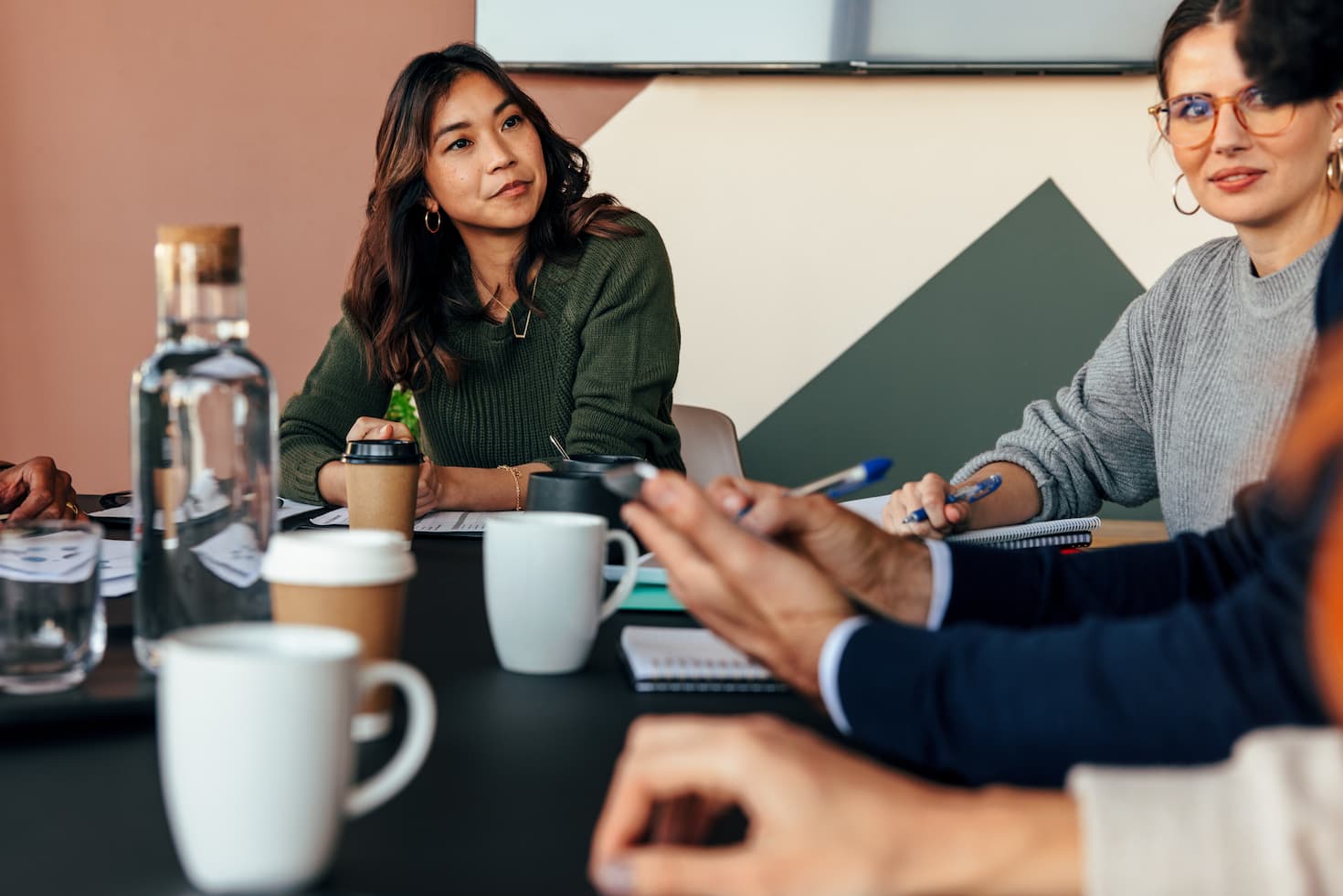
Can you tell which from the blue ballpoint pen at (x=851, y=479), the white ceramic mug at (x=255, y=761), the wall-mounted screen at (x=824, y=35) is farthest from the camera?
the wall-mounted screen at (x=824, y=35)

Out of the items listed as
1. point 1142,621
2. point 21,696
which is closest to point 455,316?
point 21,696

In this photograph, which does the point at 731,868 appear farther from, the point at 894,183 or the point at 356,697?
A: the point at 894,183

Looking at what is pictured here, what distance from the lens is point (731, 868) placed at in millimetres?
444

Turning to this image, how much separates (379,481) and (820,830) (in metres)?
0.84

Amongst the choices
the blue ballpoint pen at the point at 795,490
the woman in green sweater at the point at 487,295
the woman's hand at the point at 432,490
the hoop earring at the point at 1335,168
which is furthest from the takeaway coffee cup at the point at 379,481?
the hoop earring at the point at 1335,168

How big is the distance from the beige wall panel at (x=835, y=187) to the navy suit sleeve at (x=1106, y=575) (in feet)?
5.91

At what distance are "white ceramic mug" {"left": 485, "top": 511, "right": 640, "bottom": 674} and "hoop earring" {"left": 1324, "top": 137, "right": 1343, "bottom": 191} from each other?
117 cm

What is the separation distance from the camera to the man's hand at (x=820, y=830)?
0.45 m

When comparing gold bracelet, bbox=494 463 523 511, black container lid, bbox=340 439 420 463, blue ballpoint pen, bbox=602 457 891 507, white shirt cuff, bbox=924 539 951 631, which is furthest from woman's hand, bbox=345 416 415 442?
white shirt cuff, bbox=924 539 951 631

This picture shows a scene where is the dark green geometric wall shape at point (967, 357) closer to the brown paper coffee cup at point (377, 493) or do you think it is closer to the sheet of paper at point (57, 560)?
the brown paper coffee cup at point (377, 493)

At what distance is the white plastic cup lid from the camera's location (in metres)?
0.66

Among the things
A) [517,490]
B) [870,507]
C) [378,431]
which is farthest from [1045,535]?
[378,431]

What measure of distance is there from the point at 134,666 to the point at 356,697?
341 mm

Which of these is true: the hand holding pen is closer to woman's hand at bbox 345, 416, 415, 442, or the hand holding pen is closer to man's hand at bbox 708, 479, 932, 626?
man's hand at bbox 708, 479, 932, 626
